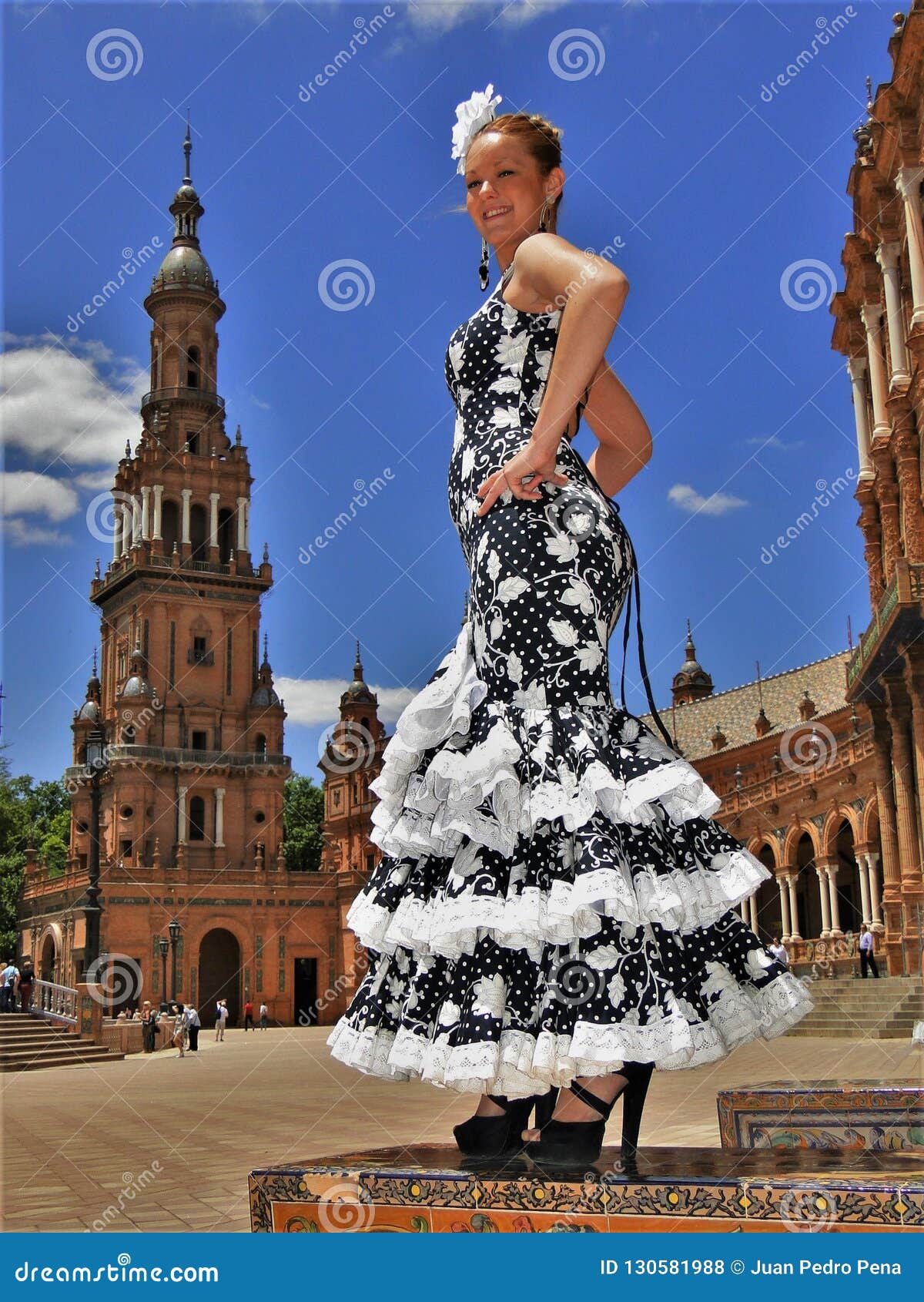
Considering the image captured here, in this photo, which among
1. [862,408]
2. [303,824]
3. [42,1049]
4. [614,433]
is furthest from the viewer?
[303,824]

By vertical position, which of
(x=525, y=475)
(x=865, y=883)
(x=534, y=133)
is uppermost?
(x=534, y=133)

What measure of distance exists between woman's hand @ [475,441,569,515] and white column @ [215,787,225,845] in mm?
62545

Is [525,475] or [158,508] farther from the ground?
[158,508]

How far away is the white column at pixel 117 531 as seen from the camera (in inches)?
2645

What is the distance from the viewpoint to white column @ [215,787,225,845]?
6347cm

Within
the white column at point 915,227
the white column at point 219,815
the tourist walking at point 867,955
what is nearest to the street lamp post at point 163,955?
the white column at point 219,815

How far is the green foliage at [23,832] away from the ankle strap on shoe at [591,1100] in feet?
194

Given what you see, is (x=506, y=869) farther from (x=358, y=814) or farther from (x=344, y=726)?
(x=344, y=726)

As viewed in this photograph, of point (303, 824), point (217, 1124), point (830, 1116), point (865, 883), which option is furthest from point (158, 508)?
point (830, 1116)

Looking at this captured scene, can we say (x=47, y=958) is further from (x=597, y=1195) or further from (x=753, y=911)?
(x=597, y=1195)

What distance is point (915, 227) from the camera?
22672 mm

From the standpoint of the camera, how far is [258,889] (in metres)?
60.7

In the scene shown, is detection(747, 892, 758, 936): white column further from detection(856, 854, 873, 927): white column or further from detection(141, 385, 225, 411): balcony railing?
detection(141, 385, 225, 411): balcony railing

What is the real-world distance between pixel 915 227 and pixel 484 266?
72.5ft
